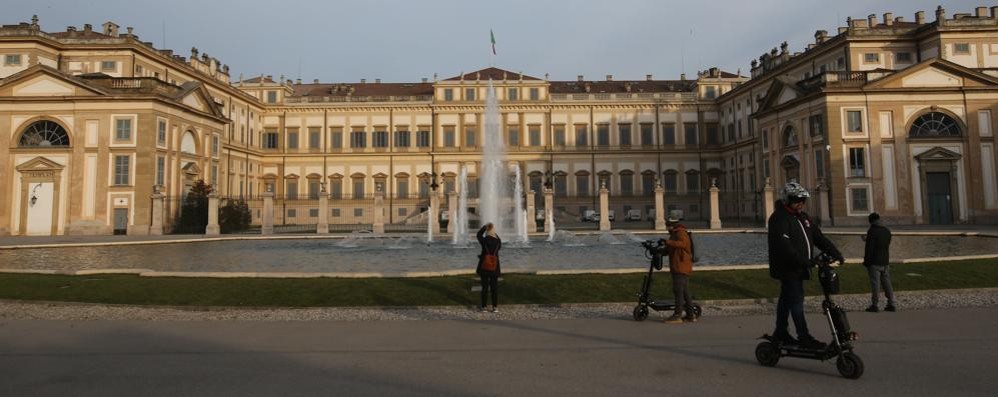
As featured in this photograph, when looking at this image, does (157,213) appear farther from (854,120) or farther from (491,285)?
(854,120)

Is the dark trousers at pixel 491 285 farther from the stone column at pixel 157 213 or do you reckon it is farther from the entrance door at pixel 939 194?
the entrance door at pixel 939 194

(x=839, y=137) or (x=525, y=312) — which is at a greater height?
(x=839, y=137)

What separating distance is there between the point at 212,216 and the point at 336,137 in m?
24.8

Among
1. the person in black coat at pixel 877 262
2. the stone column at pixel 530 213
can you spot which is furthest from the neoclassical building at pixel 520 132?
the person in black coat at pixel 877 262

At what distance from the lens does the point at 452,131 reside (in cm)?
5669

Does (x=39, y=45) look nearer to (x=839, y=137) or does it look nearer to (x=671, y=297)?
(x=671, y=297)

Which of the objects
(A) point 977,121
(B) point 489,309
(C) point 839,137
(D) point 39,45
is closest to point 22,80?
(D) point 39,45

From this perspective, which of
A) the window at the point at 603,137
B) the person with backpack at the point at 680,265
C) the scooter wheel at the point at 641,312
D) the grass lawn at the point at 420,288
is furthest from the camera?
the window at the point at 603,137

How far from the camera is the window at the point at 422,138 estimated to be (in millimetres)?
56781

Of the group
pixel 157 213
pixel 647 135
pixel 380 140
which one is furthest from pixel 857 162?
pixel 157 213

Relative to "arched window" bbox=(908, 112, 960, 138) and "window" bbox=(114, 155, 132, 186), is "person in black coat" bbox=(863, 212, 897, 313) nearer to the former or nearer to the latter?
"arched window" bbox=(908, 112, 960, 138)

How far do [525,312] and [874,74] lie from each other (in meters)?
34.9

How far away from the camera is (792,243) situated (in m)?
5.36

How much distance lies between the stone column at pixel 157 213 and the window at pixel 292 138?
24.5m
